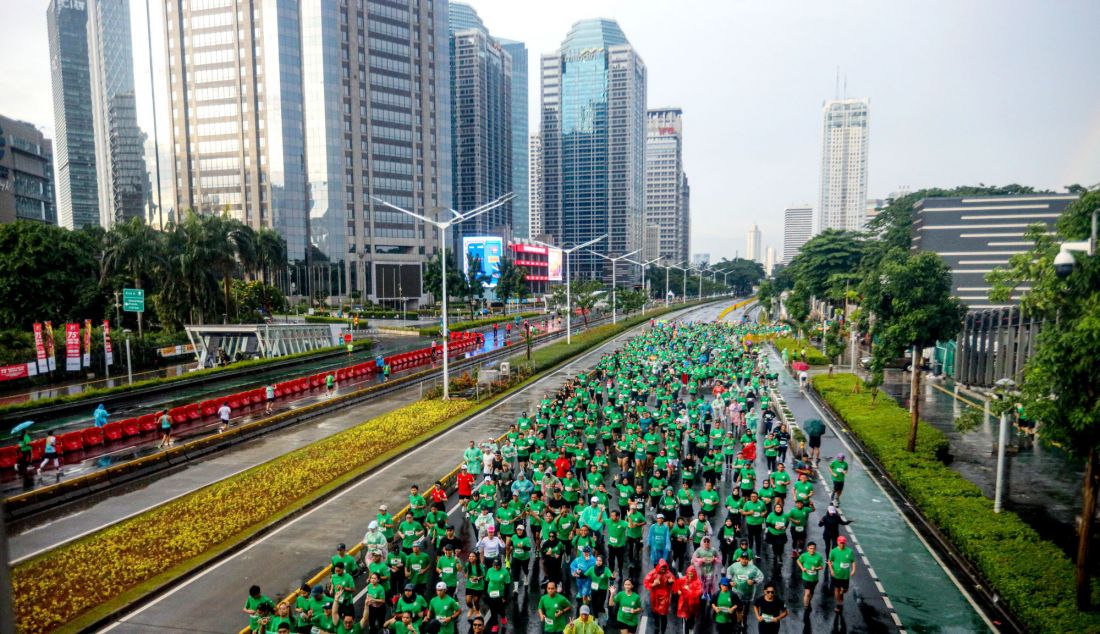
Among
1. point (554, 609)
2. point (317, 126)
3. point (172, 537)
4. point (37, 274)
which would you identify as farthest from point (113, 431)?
point (317, 126)

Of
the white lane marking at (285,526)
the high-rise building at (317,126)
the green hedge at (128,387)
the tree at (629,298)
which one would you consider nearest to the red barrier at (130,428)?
the green hedge at (128,387)

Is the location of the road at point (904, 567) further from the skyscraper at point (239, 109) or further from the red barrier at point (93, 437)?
the skyscraper at point (239, 109)

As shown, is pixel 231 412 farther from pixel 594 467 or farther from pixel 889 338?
pixel 889 338

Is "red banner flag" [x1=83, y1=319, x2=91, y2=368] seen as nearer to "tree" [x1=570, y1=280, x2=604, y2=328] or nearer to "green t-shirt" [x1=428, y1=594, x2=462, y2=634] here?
"green t-shirt" [x1=428, y1=594, x2=462, y2=634]

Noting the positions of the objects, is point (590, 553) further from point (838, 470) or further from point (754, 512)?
point (838, 470)

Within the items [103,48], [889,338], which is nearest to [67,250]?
[889,338]

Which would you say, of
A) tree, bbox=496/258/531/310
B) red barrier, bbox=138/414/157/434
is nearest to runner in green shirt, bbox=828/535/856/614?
red barrier, bbox=138/414/157/434
